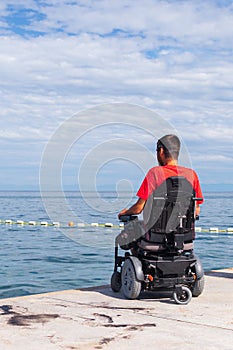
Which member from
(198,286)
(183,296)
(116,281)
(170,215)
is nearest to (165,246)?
(170,215)

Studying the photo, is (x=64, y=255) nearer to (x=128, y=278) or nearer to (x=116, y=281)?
(x=116, y=281)

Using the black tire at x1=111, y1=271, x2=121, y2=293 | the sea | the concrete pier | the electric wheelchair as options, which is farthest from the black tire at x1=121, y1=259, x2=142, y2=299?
the sea

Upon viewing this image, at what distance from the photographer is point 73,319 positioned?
5945 millimetres

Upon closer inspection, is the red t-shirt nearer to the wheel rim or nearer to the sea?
the wheel rim

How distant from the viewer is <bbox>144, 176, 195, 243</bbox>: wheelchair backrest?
661 centimetres

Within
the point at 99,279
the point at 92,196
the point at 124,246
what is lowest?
the point at 99,279

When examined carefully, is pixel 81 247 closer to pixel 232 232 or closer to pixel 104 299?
pixel 232 232

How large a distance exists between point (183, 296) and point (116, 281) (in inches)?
40.9

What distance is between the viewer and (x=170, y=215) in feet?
21.8

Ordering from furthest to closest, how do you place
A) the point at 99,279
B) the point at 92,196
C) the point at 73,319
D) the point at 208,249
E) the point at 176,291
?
Answer: the point at 208,249 < the point at 99,279 < the point at 92,196 < the point at 176,291 < the point at 73,319

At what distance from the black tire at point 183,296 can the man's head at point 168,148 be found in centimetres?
149

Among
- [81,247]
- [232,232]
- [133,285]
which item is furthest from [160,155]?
[232,232]

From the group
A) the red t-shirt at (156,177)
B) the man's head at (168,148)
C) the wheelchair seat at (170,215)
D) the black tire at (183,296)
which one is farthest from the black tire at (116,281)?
the man's head at (168,148)

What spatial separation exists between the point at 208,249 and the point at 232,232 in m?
6.51
